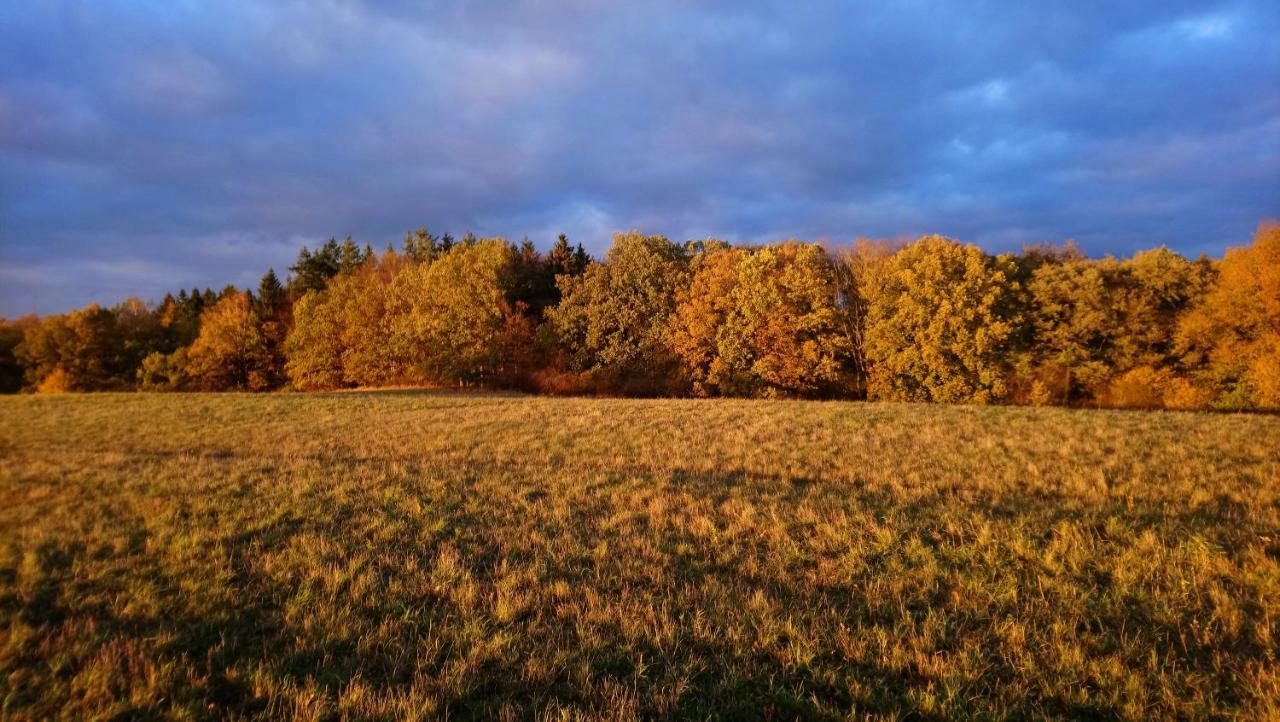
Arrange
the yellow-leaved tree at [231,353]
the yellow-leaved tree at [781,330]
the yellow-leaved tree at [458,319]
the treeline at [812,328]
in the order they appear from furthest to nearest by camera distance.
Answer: the yellow-leaved tree at [231,353] < the yellow-leaved tree at [458,319] < the yellow-leaved tree at [781,330] < the treeline at [812,328]

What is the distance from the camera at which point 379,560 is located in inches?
261

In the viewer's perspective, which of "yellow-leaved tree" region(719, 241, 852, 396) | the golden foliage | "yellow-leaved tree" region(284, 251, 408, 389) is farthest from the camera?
"yellow-leaved tree" region(284, 251, 408, 389)

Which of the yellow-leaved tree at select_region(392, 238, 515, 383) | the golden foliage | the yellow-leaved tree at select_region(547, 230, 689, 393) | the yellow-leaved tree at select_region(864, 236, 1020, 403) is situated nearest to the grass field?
the yellow-leaved tree at select_region(864, 236, 1020, 403)

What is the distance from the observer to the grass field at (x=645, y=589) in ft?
12.9

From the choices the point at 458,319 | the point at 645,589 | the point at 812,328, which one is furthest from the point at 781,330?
the point at 645,589

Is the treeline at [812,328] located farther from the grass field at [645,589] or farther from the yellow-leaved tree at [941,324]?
the grass field at [645,589]

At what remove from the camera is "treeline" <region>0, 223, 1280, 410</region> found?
123 ft

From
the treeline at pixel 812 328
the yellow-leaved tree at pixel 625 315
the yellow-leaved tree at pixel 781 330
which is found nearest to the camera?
the treeline at pixel 812 328

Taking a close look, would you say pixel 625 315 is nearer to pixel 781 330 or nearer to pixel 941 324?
pixel 781 330

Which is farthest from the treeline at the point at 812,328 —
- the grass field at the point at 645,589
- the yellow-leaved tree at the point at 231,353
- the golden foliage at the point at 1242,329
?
the grass field at the point at 645,589

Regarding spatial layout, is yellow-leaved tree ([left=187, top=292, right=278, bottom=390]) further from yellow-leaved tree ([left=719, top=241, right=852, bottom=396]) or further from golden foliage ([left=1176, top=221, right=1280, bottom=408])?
golden foliage ([left=1176, top=221, right=1280, bottom=408])

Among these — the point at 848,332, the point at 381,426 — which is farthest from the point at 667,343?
the point at 381,426

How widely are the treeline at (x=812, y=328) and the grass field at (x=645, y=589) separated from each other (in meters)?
28.5

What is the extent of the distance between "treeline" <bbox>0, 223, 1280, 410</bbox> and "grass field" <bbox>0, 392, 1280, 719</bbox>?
28.5 metres
